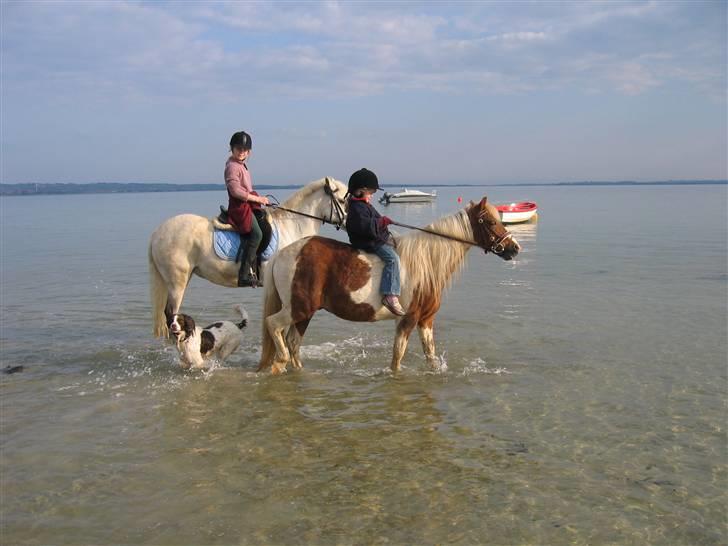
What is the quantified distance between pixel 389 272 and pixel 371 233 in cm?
51

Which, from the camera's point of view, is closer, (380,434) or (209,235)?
(380,434)

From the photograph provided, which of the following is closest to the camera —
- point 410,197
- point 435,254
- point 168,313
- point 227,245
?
point 435,254

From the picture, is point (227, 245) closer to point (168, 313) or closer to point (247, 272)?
point (247, 272)

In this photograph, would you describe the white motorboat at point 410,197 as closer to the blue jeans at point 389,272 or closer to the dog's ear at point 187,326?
the dog's ear at point 187,326

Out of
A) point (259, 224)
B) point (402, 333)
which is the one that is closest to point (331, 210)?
point (259, 224)

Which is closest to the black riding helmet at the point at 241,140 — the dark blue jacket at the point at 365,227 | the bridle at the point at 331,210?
the bridle at the point at 331,210

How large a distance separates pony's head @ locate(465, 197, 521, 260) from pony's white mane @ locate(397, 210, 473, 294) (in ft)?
0.54

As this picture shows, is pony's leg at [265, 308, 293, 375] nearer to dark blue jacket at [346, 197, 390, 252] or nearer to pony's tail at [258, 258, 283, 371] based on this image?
pony's tail at [258, 258, 283, 371]

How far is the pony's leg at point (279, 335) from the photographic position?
25.8ft

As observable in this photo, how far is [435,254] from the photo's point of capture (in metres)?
7.66

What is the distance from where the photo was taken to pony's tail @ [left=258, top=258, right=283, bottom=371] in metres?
7.98

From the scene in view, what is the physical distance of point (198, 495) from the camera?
4.88 metres

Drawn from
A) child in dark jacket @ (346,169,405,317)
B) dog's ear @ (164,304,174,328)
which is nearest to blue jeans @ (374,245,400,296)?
child in dark jacket @ (346,169,405,317)

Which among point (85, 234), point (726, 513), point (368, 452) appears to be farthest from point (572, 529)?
point (85, 234)
